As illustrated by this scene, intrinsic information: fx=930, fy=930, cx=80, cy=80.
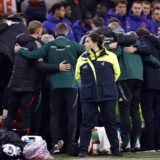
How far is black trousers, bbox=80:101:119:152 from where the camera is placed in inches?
589

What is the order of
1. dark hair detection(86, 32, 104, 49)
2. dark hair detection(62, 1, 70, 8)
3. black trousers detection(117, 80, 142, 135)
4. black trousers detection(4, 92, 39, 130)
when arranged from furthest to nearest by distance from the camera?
dark hair detection(62, 1, 70, 8), black trousers detection(117, 80, 142, 135), black trousers detection(4, 92, 39, 130), dark hair detection(86, 32, 104, 49)

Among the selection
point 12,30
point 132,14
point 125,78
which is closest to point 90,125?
point 125,78

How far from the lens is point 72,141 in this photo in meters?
15.6

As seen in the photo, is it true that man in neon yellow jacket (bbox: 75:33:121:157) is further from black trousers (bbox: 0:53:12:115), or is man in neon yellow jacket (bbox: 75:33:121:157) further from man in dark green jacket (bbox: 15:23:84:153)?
black trousers (bbox: 0:53:12:115)

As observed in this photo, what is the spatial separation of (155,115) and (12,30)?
299 centimetres

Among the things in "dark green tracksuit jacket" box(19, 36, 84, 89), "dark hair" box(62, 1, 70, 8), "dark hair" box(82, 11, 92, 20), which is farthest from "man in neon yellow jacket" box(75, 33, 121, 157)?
"dark hair" box(82, 11, 92, 20)

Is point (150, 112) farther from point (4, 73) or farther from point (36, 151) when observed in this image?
point (36, 151)

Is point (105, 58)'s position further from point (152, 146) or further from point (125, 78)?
point (152, 146)

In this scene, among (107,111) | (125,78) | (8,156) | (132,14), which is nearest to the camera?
(8,156)

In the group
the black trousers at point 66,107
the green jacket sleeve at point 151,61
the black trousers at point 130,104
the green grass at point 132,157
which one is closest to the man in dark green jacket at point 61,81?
the black trousers at point 66,107

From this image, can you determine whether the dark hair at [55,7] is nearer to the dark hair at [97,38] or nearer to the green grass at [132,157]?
the dark hair at [97,38]

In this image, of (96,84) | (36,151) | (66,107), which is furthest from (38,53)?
(36,151)

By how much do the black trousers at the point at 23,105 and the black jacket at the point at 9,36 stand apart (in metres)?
0.88

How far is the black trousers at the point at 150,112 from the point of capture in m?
16.5
